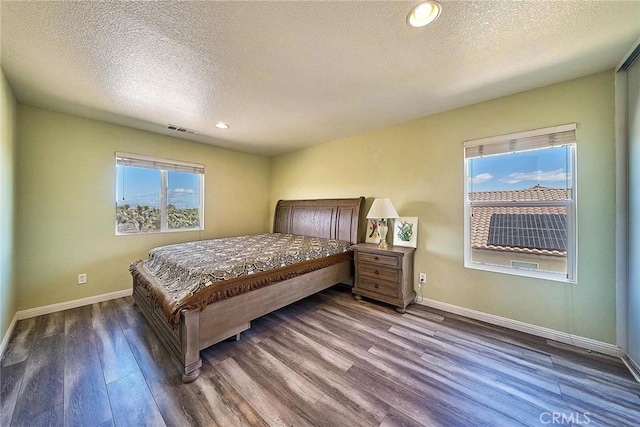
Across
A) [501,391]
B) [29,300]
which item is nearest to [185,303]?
[501,391]

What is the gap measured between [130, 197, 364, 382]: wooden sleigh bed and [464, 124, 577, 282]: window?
151cm

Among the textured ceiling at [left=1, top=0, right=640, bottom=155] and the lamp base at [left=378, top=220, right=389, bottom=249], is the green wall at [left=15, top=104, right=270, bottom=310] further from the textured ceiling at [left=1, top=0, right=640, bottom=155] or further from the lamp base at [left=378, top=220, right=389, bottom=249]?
the lamp base at [left=378, top=220, right=389, bottom=249]

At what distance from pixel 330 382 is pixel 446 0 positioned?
8.43ft

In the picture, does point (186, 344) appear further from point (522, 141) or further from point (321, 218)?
point (522, 141)

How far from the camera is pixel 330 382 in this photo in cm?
161

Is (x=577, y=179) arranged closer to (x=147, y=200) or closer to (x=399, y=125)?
(x=399, y=125)

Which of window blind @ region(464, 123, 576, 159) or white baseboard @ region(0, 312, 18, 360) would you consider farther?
window blind @ region(464, 123, 576, 159)

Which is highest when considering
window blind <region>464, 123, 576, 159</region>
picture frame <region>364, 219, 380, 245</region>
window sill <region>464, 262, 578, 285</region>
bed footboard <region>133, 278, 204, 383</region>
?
window blind <region>464, 123, 576, 159</region>

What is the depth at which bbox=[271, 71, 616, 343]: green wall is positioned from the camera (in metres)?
1.93

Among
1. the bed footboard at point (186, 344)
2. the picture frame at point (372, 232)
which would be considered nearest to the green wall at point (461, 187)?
the picture frame at point (372, 232)

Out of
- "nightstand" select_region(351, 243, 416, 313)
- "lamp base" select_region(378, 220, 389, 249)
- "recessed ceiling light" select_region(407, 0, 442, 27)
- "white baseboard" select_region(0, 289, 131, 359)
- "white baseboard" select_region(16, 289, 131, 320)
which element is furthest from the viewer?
"lamp base" select_region(378, 220, 389, 249)

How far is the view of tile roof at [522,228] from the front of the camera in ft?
7.04

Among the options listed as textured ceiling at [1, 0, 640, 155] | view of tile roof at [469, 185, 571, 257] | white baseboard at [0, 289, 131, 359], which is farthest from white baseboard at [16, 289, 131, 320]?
view of tile roof at [469, 185, 571, 257]

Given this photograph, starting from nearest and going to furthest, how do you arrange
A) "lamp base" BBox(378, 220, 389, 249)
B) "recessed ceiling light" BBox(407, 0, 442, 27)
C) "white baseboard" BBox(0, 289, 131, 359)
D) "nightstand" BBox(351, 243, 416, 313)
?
"recessed ceiling light" BBox(407, 0, 442, 27), "white baseboard" BBox(0, 289, 131, 359), "nightstand" BBox(351, 243, 416, 313), "lamp base" BBox(378, 220, 389, 249)
